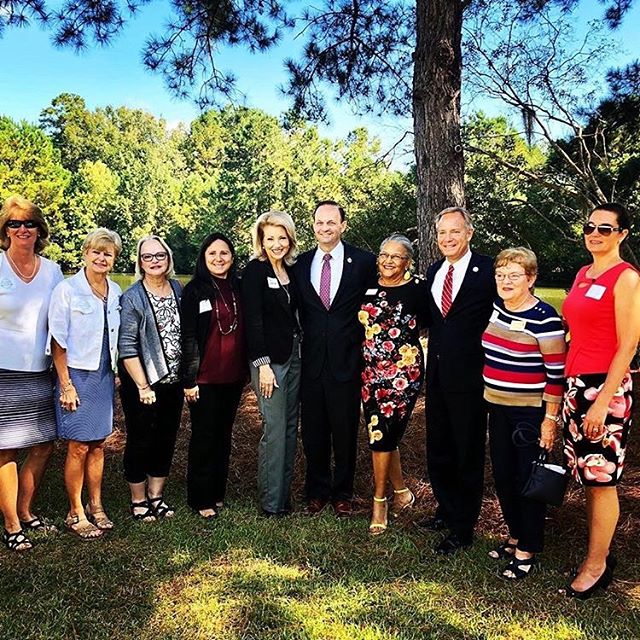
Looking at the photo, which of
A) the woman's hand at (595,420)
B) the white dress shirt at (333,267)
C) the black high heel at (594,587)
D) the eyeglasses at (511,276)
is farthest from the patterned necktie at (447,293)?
the black high heel at (594,587)

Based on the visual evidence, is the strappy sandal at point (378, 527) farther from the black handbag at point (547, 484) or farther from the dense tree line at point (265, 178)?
the dense tree line at point (265, 178)

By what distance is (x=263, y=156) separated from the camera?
35250 millimetres

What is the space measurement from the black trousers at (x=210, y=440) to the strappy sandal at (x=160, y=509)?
5.1 inches

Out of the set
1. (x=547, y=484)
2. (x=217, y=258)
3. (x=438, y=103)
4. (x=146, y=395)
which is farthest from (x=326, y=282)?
(x=438, y=103)

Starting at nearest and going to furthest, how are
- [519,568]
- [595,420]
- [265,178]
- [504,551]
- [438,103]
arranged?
[595,420], [519,568], [504,551], [438,103], [265,178]

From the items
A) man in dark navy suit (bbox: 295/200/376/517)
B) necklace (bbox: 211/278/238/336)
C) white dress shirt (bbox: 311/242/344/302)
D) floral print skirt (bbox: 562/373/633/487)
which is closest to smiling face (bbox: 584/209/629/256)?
floral print skirt (bbox: 562/373/633/487)

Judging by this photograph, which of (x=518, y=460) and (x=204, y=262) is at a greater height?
(x=204, y=262)

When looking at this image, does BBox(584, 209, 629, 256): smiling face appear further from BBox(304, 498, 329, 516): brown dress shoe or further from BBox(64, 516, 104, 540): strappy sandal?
BBox(64, 516, 104, 540): strappy sandal

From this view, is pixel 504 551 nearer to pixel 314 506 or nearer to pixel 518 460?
pixel 518 460

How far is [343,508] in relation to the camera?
3779mm

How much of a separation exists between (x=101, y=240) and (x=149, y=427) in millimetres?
1146

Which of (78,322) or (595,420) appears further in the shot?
(78,322)

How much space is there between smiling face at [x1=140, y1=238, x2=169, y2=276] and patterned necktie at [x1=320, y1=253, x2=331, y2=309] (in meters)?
0.94

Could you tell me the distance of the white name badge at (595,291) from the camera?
2631 millimetres
